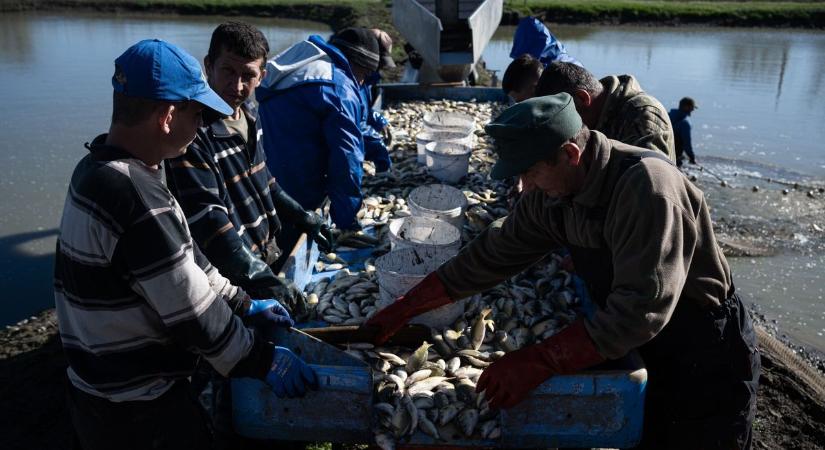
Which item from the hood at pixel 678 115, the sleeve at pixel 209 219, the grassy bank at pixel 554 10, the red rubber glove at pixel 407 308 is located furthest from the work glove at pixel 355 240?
the grassy bank at pixel 554 10

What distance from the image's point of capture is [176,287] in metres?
1.90

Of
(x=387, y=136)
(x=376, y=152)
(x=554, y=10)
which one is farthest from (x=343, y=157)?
(x=554, y=10)

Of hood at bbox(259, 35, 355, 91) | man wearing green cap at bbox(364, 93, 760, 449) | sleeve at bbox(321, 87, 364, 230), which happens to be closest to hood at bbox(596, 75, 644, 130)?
man wearing green cap at bbox(364, 93, 760, 449)

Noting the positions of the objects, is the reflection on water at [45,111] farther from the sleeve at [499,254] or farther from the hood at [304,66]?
the sleeve at [499,254]

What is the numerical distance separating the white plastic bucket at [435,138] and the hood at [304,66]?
165 centimetres

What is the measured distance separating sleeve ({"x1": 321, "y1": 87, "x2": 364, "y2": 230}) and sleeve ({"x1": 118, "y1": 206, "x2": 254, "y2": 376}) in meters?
2.15

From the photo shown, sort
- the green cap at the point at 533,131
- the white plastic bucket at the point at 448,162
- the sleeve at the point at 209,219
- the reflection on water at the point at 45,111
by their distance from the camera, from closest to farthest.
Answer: the green cap at the point at 533,131 < the sleeve at the point at 209,219 < the white plastic bucket at the point at 448,162 < the reflection on water at the point at 45,111

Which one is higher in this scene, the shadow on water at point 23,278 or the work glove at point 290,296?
the work glove at point 290,296

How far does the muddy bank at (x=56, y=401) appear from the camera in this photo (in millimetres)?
4031

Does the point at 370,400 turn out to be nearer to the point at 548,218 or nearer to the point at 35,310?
the point at 548,218

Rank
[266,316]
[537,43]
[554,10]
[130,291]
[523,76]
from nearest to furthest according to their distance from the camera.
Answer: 1. [130,291]
2. [266,316]
3. [523,76]
4. [537,43]
5. [554,10]

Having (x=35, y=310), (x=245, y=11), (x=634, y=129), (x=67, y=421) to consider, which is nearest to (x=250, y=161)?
(x=634, y=129)

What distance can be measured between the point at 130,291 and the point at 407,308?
121 centimetres

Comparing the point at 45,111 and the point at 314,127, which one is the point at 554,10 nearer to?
the point at 45,111
